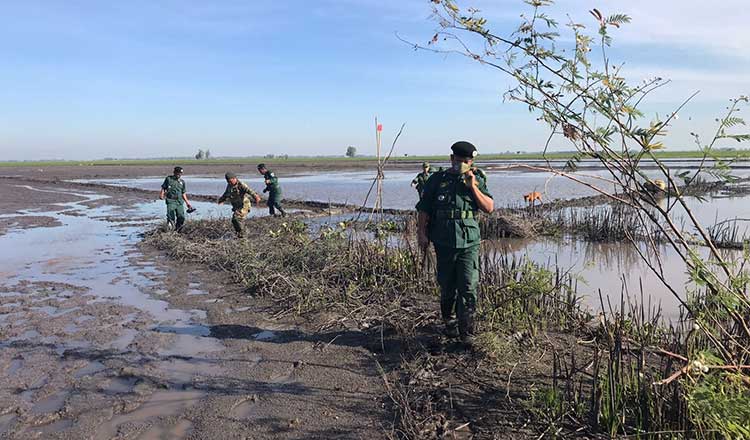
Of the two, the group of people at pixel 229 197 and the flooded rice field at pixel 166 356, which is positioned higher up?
the group of people at pixel 229 197

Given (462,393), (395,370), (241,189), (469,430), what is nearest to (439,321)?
(395,370)

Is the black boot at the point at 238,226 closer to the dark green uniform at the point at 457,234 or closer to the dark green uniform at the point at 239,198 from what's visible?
the dark green uniform at the point at 239,198

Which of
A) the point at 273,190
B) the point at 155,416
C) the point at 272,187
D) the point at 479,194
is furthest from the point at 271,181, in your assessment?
the point at 155,416

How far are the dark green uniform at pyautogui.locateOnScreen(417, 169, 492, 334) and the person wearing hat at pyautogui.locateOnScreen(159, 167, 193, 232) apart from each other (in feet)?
28.1

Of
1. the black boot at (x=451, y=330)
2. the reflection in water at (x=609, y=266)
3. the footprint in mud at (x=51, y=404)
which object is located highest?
the black boot at (x=451, y=330)

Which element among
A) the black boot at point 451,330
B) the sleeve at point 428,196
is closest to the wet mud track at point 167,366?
the black boot at point 451,330

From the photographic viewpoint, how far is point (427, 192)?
4.98 m

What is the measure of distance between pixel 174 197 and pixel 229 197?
204 centimetres

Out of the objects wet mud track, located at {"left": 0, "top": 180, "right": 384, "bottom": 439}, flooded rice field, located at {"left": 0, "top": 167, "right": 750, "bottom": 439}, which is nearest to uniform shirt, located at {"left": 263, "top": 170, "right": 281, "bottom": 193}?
flooded rice field, located at {"left": 0, "top": 167, "right": 750, "bottom": 439}

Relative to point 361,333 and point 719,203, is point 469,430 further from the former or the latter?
point 719,203

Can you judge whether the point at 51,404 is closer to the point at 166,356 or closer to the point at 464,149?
the point at 166,356

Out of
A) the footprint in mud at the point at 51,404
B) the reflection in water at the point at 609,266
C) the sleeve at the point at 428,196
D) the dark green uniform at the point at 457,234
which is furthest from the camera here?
the reflection in water at the point at 609,266

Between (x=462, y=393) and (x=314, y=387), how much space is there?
1.16 meters

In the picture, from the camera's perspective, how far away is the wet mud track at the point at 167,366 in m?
3.76
